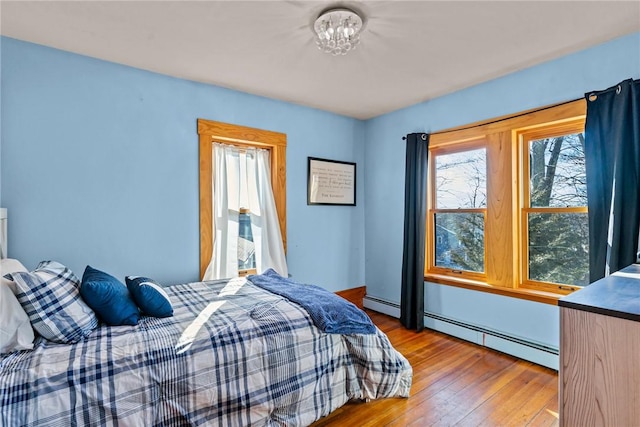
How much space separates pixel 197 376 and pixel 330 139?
116 inches

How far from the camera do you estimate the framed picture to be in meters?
3.69

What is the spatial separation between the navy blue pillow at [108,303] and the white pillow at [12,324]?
265 mm

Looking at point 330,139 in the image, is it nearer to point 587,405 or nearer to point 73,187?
point 73,187

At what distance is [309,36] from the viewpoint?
216 centimetres

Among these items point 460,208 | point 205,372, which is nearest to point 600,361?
point 205,372

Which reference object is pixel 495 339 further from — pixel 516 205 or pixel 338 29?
pixel 338 29

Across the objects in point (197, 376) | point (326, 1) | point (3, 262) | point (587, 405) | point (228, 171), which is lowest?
point (197, 376)

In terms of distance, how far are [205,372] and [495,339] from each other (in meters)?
2.51

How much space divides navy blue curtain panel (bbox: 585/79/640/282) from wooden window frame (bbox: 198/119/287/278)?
2.60 metres

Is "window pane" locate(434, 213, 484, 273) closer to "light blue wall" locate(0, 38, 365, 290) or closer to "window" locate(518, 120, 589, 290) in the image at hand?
"window" locate(518, 120, 589, 290)

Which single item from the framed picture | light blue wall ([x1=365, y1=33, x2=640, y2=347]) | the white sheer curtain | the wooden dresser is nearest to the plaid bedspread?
the white sheer curtain

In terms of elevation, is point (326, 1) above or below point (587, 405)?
above

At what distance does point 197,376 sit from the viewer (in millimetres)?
1549

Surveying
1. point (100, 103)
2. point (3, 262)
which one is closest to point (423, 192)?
point (100, 103)
